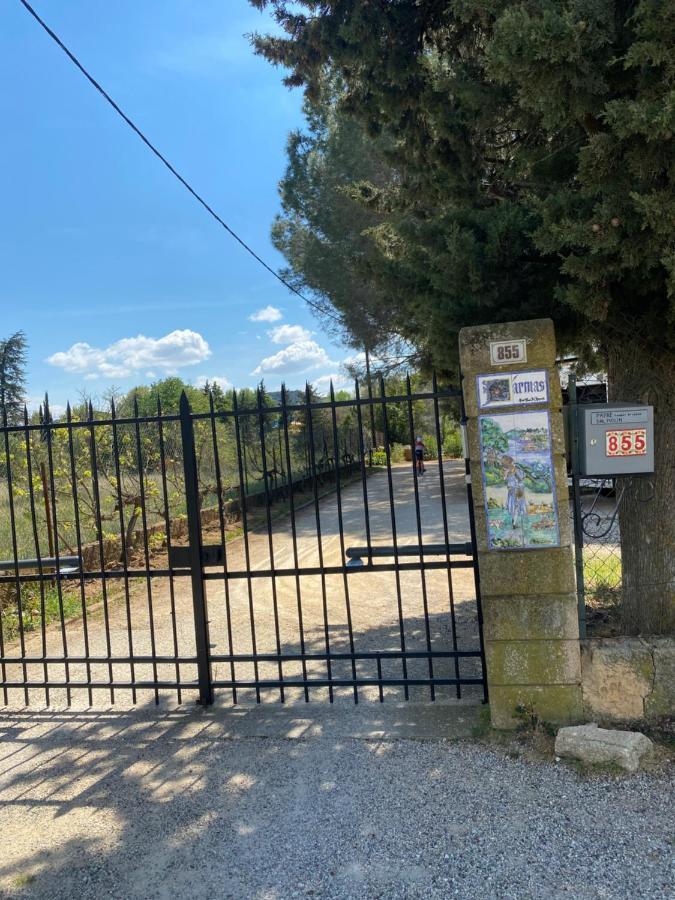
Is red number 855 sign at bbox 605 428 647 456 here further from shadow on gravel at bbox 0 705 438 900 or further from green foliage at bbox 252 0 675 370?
shadow on gravel at bbox 0 705 438 900

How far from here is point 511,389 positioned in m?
3.66

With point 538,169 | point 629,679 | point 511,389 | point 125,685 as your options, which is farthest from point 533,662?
point 538,169

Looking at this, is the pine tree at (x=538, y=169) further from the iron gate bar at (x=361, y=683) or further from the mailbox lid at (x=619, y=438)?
the iron gate bar at (x=361, y=683)

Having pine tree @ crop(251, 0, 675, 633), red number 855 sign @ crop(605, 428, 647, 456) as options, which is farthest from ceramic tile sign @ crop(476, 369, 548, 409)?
pine tree @ crop(251, 0, 675, 633)

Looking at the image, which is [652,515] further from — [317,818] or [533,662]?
[317,818]

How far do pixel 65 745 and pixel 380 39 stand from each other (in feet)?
17.4

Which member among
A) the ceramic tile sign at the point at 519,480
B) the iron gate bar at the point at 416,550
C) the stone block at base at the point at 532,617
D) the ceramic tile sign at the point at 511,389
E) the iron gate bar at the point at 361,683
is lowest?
the iron gate bar at the point at 361,683

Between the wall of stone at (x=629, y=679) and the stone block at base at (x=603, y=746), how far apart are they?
195mm

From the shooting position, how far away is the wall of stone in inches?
142

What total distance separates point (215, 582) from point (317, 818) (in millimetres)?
6076

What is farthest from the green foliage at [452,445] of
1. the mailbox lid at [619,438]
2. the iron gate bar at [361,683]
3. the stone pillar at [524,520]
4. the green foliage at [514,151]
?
the stone pillar at [524,520]

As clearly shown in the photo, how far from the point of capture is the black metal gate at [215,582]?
4254 mm

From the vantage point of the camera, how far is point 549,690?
3.67m

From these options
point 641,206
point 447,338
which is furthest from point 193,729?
point 641,206
